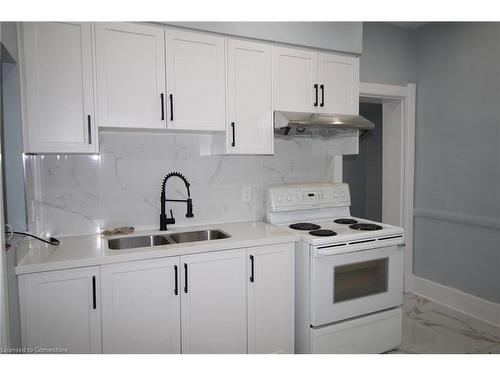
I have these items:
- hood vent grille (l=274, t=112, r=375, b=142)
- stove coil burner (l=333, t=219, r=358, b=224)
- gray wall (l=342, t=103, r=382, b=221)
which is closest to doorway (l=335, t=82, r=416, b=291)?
hood vent grille (l=274, t=112, r=375, b=142)

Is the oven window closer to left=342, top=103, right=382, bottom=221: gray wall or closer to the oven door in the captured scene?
the oven door

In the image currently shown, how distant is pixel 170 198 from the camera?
2570mm

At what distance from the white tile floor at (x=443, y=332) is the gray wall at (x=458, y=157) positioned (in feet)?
0.85

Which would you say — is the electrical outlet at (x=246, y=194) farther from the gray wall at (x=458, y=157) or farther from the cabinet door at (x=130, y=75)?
the gray wall at (x=458, y=157)

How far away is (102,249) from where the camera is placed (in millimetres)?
1983

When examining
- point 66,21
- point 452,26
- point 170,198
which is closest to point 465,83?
point 452,26

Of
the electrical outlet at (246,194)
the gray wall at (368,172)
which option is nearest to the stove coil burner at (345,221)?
the electrical outlet at (246,194)

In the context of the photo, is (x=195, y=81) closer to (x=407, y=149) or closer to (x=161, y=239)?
(x=161, y=239)

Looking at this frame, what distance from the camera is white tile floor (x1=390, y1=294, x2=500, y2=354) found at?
263cm

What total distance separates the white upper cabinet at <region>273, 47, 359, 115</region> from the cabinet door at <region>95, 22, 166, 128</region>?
32.0 inches

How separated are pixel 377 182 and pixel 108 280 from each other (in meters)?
4.27

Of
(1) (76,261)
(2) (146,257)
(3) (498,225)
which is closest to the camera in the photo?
(1) (76,261)

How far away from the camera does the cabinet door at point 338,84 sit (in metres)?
2.66

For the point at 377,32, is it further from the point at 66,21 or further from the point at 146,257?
the point at 146,257
